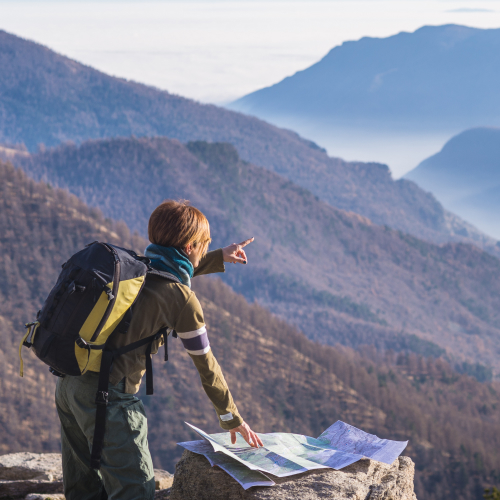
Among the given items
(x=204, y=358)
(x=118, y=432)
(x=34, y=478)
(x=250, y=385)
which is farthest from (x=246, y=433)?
Result: (x=250, y=385)

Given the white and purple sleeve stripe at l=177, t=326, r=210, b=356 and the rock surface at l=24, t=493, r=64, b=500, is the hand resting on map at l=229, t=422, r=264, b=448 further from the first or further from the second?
the rock surface at l=24, t=493, r=64, b=500

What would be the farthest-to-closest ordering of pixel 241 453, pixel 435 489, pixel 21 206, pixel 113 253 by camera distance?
pixel 21 206
pixel 435 489
pixel 241 453
pixel 113 253

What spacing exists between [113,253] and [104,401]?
1.16m

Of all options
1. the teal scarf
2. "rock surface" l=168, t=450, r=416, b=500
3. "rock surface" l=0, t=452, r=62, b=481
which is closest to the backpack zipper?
the teal scarf

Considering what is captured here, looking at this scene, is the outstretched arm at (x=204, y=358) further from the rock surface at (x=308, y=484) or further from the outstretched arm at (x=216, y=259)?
the outstretched arm at (x=216, y=259)

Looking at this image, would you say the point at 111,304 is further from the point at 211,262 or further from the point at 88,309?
the point at 211,262

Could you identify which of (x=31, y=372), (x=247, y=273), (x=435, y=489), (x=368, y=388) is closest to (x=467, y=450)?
(x=435, y=489)

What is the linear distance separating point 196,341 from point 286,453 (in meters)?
1.97

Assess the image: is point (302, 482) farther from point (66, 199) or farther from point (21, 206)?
point (66, 199)

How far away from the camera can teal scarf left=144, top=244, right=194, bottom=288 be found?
14.9 ft

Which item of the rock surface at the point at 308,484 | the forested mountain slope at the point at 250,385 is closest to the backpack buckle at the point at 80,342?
the rock surface at the point at 308,484

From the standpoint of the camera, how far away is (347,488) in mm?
5184

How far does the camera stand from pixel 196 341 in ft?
14.5

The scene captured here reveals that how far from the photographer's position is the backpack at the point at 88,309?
13.3 feet
